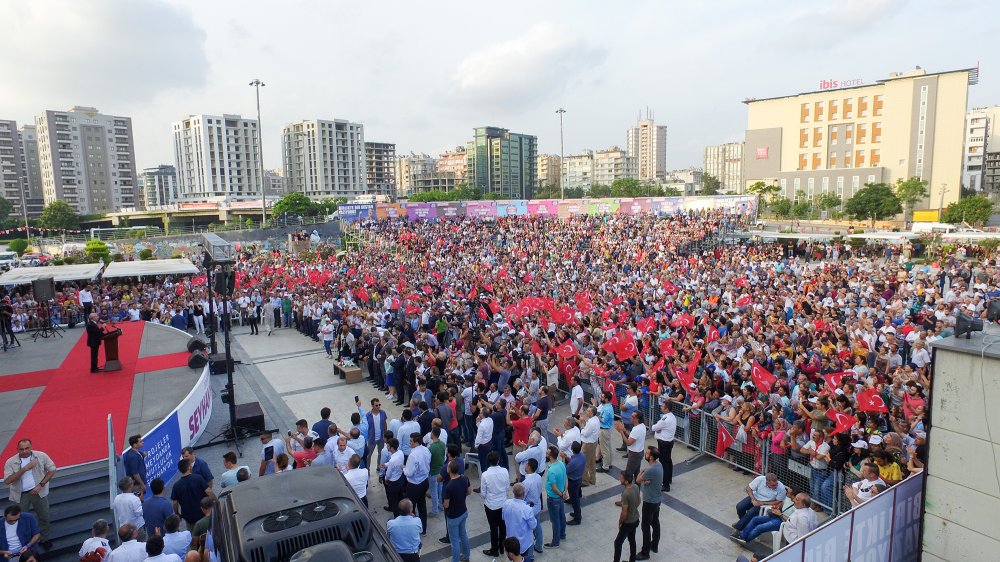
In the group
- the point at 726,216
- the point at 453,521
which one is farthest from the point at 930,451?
the point at 726,216

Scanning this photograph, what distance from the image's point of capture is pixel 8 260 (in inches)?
1762

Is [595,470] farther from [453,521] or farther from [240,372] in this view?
[240,372]

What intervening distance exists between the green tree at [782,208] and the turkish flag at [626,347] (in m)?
67.6

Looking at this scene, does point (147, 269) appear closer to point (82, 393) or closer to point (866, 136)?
point (82, 393)

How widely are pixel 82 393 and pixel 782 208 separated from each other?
74496 mm

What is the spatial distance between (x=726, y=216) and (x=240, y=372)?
125 ft

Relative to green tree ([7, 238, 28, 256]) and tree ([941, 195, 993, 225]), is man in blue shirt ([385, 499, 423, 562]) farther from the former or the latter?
tree ([941, 195, 993, 225])

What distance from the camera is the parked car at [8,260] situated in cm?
4204

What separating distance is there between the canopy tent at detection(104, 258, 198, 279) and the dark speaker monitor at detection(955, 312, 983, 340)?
27158 mm

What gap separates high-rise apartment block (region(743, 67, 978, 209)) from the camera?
68812 mm

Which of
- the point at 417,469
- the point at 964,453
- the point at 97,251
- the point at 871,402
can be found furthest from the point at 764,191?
the point at 417,469

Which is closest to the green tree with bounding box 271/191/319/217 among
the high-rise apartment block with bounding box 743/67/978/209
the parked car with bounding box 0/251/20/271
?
the parked car with bounding box 0/251/20/271

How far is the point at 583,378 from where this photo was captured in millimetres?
13094

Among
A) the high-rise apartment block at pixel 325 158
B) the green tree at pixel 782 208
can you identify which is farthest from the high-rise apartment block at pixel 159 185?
the green tree at pixel 782 208
